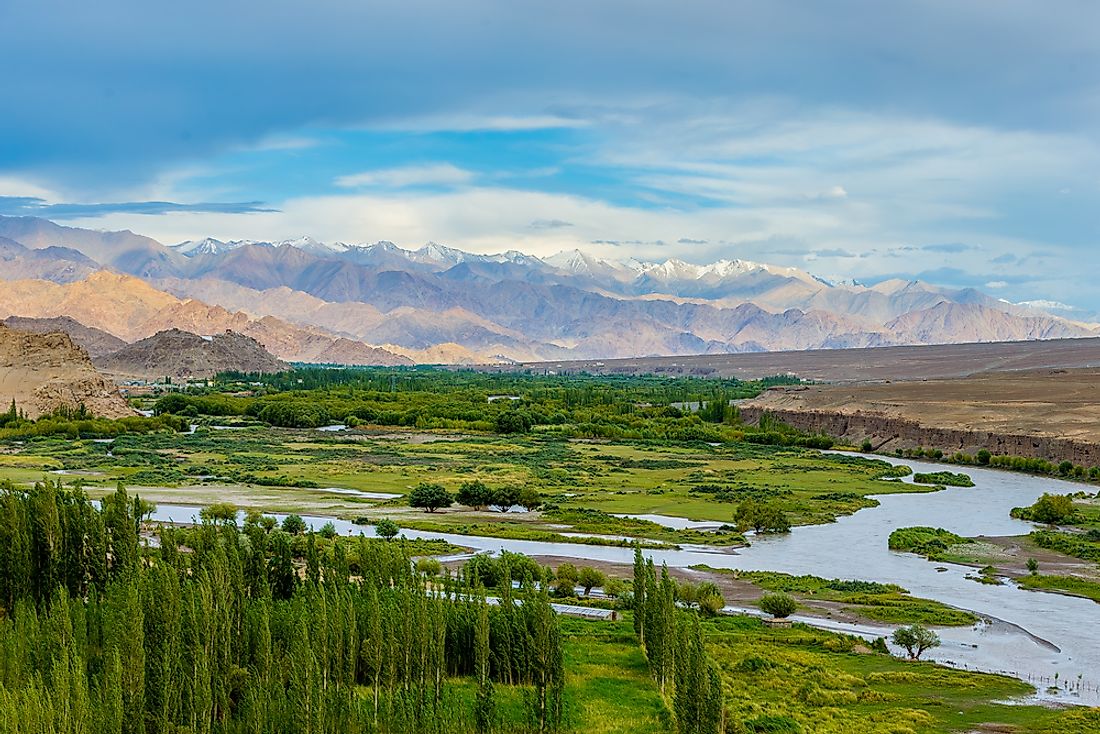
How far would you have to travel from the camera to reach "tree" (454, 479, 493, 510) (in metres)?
78.8

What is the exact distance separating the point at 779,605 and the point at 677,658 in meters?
11.7

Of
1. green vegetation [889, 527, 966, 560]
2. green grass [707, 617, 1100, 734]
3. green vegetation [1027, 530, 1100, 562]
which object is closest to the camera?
green grass [707, 617, 1100, 734]

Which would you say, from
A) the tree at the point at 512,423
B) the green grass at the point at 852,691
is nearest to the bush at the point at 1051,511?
the green grass at the point at 852,691

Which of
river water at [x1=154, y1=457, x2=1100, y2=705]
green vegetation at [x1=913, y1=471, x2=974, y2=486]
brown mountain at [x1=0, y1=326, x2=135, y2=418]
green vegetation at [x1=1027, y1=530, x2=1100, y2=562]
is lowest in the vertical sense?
river water at [x1=154, y1=457, x2=1100, y2=705]

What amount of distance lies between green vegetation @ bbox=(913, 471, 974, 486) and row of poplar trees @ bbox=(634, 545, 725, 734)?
5904 cm

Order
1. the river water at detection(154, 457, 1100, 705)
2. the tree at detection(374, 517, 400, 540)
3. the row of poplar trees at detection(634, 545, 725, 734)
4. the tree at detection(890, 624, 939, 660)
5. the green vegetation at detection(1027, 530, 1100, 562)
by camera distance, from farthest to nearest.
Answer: the tree at detection(374, 517, 400, 540)
the green vegetation at detection(1027, 530, 1100, 562)
the river water at detection(154, 457, 1100, 705)
the tree at detection(890, 624, 939, 660)
the row of poplar trees at detection(634, 545, 725, 734)

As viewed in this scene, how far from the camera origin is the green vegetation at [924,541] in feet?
205

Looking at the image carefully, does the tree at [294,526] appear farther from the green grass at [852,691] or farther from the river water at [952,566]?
the green grass at [852,691]

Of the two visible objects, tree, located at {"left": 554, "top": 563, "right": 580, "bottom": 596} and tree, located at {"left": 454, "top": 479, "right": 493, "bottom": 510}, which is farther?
tree, located at {"left": 454, "top": 479, "right": 493, "bottom": 510}

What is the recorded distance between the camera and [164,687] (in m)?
28.0

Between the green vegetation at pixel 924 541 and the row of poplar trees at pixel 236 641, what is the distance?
33.9 meters

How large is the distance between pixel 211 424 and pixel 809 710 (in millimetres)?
118307

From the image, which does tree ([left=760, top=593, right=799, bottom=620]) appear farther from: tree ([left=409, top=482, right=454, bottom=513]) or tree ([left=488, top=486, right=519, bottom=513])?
tree ([left=409, top=482, right=454, bottom=513])

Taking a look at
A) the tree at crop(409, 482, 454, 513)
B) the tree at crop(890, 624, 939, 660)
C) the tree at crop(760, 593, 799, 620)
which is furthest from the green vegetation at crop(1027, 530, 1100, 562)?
the tree at crop(409, 482, 454, 513)
